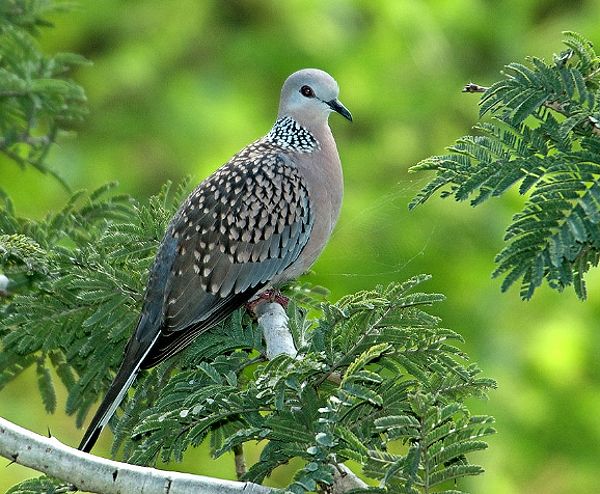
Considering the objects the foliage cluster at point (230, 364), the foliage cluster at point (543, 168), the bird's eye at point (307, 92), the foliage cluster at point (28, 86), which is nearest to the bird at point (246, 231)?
the bird's eye at point (307, 92)

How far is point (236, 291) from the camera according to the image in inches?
161

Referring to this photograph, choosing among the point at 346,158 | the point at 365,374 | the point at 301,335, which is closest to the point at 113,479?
the point at 365,374

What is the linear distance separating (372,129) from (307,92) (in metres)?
5.31

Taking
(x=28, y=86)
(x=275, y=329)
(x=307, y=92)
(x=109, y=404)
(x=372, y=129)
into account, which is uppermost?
(x=372, y=129)

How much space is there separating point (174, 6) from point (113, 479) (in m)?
8.25

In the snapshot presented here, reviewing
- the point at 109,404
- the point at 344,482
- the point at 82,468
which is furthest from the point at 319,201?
the point at 82,468

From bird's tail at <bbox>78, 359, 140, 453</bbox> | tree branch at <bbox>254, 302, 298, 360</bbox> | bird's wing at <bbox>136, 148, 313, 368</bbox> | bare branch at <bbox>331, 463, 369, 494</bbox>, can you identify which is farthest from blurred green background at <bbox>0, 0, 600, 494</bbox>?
bare branch at <bbox>331, 463, 369, 494</bbox>

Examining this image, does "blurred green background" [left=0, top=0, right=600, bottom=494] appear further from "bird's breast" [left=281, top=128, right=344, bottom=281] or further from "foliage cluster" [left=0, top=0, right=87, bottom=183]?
"bird's breast" [left=281, top=128, right=344, bottom=281]

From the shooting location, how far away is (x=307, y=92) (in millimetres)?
4805

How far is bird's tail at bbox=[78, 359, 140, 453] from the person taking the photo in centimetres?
339

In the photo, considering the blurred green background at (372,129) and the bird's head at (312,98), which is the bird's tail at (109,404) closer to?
the bird's head at (312,98)

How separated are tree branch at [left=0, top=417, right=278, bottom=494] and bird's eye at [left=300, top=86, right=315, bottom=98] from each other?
2627mm

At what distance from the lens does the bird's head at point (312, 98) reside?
475 cm

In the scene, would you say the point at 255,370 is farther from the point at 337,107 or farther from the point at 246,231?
the point at 337,107
